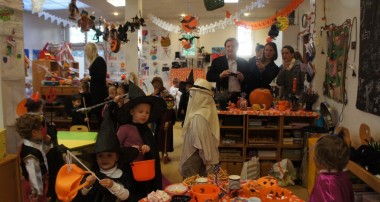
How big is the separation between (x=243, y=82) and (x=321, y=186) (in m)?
2.95

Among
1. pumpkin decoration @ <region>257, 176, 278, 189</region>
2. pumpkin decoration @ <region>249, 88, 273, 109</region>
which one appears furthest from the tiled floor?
pumpkin decoration @ <region>257, 176, 278, 189</region>

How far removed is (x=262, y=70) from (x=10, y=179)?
3.57 m

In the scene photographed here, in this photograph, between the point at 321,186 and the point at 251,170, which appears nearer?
the point at 321,186

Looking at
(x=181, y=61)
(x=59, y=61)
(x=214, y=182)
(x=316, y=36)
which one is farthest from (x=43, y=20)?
(x=214, y=182)

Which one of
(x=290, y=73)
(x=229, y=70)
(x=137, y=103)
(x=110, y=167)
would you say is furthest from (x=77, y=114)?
(x=290, y=73)

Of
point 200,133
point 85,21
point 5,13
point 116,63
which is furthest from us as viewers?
point 116,63

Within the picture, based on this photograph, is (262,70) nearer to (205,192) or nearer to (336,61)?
(336,61)

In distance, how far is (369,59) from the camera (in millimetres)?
2998

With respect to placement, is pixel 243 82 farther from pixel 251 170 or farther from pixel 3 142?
pixel 3 142

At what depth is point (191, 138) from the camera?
117 inches

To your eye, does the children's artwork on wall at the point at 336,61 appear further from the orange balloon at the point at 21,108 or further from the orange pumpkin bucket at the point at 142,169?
the orange balloon at the point at 21,108

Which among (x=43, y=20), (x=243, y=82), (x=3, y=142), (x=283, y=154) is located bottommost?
(x=283, y=154)

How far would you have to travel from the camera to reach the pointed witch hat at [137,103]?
7.92 ft

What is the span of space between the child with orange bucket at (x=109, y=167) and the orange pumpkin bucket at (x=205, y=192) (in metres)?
0.47
